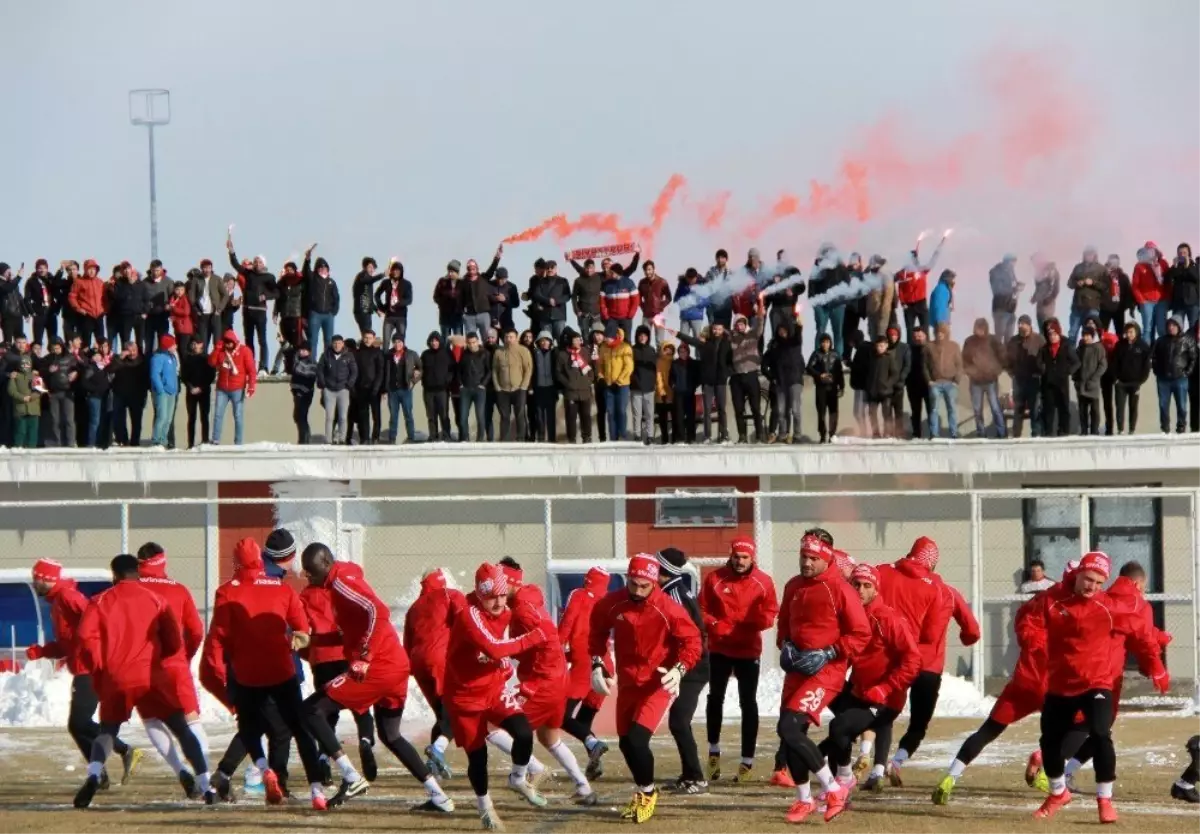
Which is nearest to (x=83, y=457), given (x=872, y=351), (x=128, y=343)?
(x=128, y=343)

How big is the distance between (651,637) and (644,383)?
12.4 metres

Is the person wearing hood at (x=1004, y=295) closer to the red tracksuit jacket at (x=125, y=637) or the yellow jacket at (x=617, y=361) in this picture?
the yellow jacket at (x=617, y=361)

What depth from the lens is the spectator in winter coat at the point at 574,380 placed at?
2608 centimetres

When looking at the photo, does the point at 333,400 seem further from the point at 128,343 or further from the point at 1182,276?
the point at 1182,276

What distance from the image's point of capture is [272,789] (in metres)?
14.4

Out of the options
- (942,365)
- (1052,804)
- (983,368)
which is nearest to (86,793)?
(1052,804)

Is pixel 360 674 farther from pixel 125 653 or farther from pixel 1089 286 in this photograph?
pixel 1089 286

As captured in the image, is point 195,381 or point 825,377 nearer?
point 825,377

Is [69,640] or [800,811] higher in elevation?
[69,640]

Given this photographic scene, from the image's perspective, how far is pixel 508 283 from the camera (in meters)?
27.1

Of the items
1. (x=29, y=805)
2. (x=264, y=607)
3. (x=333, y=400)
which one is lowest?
(x=29, y=805)

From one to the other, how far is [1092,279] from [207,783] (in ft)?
50.4

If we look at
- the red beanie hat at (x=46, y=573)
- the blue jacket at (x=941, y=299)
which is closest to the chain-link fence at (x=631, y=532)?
the blue jacket at (x=941, y=299)

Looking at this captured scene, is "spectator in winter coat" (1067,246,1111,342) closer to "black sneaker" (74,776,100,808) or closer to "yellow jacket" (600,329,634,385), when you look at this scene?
"yellow jacket" (600,329,634,385)
